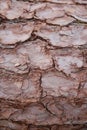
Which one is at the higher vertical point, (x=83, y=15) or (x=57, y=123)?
(x=83, y=15)

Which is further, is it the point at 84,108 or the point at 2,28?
the point at 84,108

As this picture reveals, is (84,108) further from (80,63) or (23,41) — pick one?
(23,41)

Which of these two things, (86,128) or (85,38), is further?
(86,128)

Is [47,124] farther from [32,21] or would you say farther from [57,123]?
[32,21]

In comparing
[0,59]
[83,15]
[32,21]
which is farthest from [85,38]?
[0,59]

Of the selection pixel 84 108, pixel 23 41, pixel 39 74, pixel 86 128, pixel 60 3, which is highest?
pixel 60 3

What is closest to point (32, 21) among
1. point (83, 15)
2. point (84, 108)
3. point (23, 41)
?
point (23, 41)
